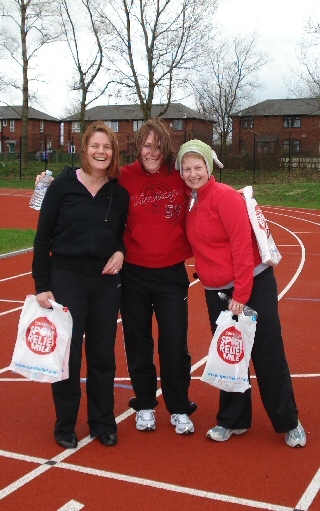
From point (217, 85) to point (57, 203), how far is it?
151 ft

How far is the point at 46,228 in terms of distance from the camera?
3756 mm

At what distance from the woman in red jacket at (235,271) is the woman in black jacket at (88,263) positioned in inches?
18.9

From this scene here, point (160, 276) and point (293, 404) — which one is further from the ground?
point (160, 276)

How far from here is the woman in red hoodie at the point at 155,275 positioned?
3.92m

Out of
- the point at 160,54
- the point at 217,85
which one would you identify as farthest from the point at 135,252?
the point at 217,85

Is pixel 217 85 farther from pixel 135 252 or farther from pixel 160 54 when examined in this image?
pixel 135 252

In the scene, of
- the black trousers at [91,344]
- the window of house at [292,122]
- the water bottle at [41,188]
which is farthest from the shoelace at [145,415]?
the window of house at [292,122]

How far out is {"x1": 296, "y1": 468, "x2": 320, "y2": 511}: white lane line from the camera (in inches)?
126

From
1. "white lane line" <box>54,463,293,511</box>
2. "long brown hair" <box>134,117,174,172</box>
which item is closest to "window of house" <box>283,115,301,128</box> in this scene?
"long brown hair" <box>134,117,174,172</box>

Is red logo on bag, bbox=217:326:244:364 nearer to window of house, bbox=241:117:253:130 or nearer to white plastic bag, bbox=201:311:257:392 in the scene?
white plastic bag, bbox=201:311:257:392

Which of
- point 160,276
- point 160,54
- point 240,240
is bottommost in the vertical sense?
point 160,276

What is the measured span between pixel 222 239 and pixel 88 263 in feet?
2.74

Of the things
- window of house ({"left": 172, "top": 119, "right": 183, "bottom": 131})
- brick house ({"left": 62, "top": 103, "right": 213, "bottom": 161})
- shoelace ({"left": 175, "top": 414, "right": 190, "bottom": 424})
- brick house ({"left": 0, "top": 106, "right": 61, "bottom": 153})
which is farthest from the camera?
brick house ({"left": 0, "top": 106, "right": 61, "bottom": 153})

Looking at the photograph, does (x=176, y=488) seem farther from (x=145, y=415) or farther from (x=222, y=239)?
(x=222, y=239)
